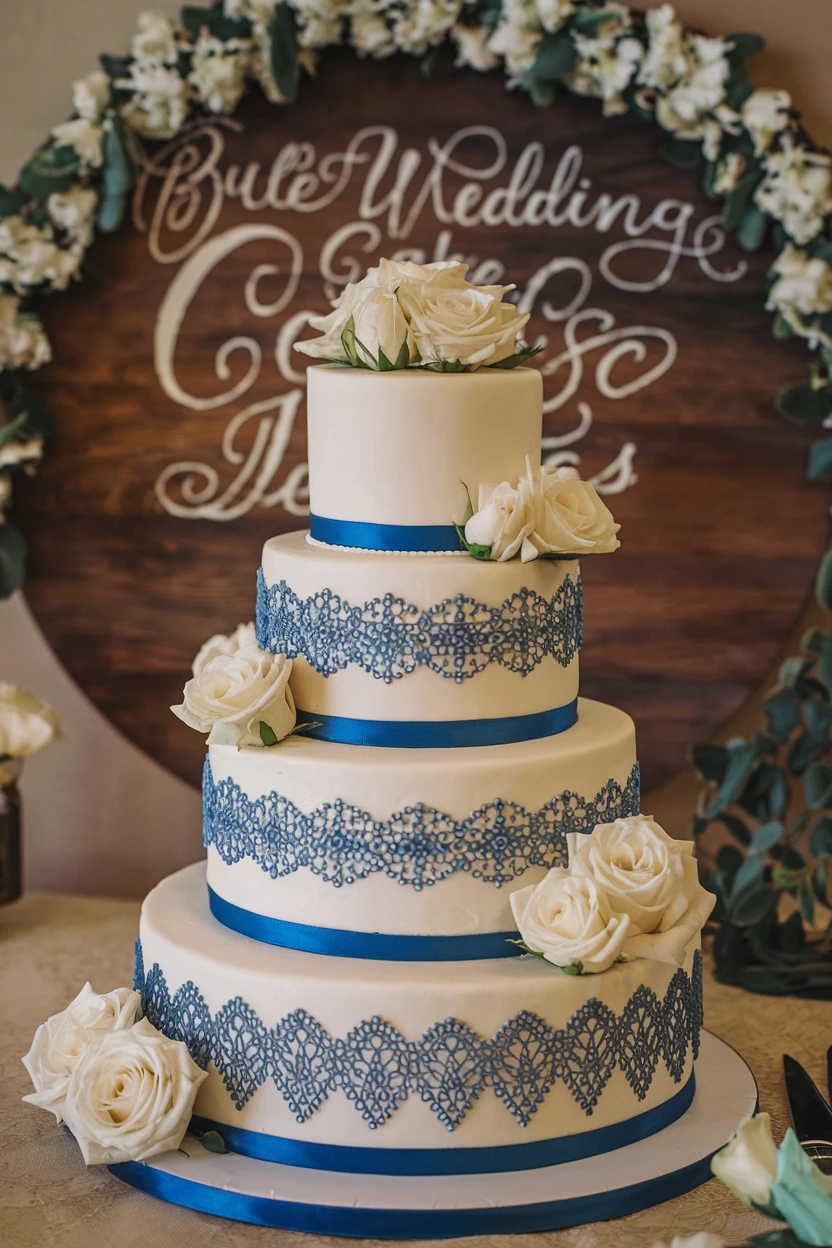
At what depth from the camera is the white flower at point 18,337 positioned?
10.2 feet

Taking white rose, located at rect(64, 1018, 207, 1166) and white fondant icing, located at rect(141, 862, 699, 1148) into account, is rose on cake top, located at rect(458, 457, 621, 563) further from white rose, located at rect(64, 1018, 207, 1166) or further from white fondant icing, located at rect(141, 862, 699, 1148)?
white rose, located at rect(64, 1018, 207, 1166)

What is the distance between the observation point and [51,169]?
3.04m

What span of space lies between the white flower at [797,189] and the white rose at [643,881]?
1.44 metres

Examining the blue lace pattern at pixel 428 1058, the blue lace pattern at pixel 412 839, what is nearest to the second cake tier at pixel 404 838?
the blue lace pattern at pixel 412 839

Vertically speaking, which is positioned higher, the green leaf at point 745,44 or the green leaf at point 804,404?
the green leaf at point 745,44

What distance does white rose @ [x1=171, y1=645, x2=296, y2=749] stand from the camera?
75.4 inches

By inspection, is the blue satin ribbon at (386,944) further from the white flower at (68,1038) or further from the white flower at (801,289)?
the white flower at (801,289)

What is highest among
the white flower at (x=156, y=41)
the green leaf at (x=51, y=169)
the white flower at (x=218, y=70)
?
the white flower at (x=156, y=41)

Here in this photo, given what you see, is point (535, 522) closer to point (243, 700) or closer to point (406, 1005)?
point (243, 700)

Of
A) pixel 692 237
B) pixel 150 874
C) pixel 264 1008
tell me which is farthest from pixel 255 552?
pixel 264 1008

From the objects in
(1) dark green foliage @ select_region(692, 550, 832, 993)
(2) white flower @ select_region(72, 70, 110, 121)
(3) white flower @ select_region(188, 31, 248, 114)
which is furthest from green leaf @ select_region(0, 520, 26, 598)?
(1) dark green foliage @ select_region(692, 550, 832, 993)

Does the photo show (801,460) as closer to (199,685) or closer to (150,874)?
(199,685)

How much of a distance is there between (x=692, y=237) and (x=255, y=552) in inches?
45.0

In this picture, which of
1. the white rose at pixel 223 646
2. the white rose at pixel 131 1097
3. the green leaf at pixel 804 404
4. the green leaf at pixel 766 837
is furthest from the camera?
the green leaf at pixel 804 404
